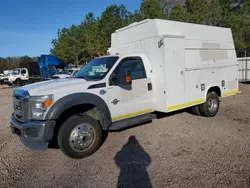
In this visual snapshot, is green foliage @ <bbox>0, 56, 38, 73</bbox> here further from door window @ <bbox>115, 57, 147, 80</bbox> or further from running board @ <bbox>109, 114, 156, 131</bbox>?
running board @ <bbox>109, 114, 156, 131</bbox>

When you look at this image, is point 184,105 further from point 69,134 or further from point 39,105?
point 39,105

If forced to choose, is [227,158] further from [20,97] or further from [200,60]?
[20,97]

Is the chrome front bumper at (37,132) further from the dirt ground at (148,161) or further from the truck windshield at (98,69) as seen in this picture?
the truck windshield at (98,69)

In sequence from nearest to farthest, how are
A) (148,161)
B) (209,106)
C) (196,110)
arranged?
(148,161) < (209,106) < (196,110)

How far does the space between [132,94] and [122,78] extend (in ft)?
1.62

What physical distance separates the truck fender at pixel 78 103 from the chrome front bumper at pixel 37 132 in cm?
15

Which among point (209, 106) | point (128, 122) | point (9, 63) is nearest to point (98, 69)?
point (128, 122)

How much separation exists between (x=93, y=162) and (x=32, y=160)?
52.6 inches

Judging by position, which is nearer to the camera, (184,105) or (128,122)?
(128,122)

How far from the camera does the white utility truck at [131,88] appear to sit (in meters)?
3.92

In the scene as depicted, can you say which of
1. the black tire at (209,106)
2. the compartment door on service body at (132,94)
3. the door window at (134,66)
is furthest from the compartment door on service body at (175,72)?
the black tire at (209,106)

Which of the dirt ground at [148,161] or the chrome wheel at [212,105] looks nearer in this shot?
the dirt ground at [148,161]

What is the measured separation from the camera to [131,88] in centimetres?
487

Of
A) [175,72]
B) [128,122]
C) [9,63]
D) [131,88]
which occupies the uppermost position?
[9,63]
